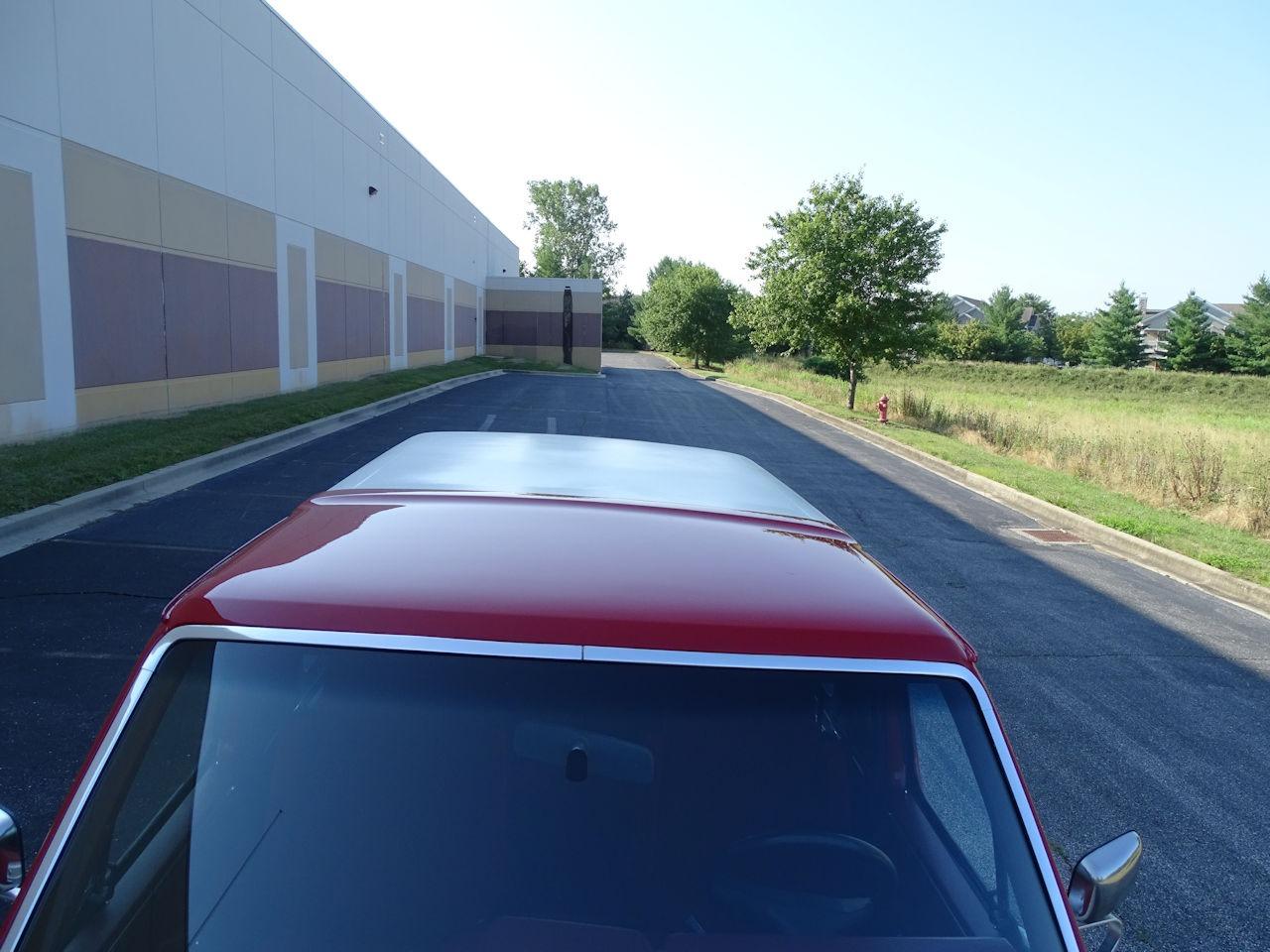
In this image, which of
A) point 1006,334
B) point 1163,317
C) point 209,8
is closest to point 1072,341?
point 1006,334

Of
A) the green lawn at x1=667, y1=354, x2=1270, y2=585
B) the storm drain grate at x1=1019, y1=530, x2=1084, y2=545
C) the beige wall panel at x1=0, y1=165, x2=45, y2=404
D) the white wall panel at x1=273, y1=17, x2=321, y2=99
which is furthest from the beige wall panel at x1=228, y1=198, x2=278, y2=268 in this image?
the storm drain grate at x1=1019, y1=530, x2=1084, y2=545

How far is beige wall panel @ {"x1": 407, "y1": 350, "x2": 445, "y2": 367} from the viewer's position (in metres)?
37.2

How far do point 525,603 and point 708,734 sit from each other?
15.9 inches

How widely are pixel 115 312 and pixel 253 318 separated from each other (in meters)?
5.80

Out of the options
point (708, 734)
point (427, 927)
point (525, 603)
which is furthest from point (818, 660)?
point (427, 927)

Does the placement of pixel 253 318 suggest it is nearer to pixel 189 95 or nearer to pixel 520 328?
pixel 189 95

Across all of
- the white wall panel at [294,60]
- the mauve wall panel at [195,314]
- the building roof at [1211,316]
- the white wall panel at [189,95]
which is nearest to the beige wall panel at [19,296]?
the mauve wall panel at [195,314]

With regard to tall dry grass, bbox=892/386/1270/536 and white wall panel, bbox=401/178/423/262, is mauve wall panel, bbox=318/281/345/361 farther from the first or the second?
tall dry grass, bbox=892/386/1270/536

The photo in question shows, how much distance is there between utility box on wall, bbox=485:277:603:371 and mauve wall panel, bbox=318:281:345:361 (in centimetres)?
2649

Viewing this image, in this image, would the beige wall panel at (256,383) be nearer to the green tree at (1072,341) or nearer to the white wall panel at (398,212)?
the white wall panel at (398,212)

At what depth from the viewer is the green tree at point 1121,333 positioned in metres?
84.4

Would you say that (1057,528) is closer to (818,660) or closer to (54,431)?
(818,660)

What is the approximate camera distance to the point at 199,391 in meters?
18.4

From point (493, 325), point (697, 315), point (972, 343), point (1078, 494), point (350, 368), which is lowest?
point (1078, 494)
